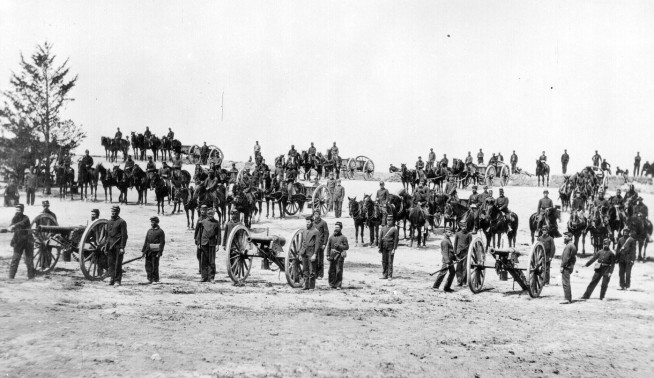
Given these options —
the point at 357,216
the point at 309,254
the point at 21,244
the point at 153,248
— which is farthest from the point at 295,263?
the point at 357,216

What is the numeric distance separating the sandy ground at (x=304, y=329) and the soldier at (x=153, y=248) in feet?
1.06

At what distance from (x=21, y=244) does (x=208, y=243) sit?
352 centimetres

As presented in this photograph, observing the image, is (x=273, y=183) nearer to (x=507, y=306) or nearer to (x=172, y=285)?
(x=172, y=285)

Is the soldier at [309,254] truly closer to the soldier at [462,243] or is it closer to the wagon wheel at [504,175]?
the soldier at [462,243]

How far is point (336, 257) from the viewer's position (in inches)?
535

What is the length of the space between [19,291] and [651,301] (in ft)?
41.7

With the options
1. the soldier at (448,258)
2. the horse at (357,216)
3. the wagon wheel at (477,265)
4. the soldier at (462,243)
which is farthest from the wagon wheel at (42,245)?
A: the horse at (357,216)

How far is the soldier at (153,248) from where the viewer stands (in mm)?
12867

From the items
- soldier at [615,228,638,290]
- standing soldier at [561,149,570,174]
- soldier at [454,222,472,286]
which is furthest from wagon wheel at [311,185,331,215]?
standing soldier at [561,149,570,174]

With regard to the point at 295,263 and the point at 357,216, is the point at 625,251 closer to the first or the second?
the point at 295,263

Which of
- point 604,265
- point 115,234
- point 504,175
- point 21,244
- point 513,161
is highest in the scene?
point 513,161

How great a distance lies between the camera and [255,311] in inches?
433

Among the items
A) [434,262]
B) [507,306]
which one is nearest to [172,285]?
[507,306]

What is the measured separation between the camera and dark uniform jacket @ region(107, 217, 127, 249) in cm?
1231
